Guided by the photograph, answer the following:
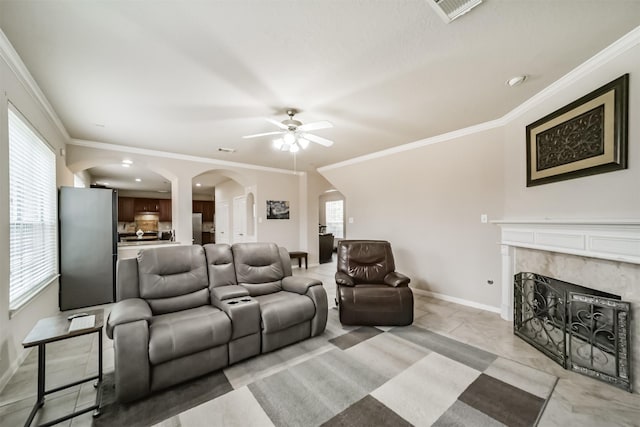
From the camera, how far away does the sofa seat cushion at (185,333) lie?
5.99 feet

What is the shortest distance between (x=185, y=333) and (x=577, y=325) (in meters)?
3.35

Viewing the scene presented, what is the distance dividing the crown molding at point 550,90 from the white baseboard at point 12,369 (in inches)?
202

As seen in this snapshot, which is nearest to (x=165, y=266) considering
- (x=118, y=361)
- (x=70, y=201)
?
(x=118, y=361)

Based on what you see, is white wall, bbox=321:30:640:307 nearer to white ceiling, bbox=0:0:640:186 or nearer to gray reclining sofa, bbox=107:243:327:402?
white ceiling, bbox=0:0:640:186

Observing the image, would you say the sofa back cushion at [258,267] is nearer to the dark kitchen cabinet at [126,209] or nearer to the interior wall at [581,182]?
the interior wall at [581,182]

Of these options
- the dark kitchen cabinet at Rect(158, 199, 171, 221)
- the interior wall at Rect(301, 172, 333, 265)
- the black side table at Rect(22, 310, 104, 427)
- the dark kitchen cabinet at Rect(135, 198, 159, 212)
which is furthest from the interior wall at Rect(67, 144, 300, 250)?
the dark kitchen cabinet at Rect(135, 198, 159, 212)

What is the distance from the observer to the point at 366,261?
3.65 meters

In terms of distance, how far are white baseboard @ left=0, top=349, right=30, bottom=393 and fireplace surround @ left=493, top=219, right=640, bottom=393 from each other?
15.5 feet

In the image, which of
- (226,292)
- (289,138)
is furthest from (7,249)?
(289,138)

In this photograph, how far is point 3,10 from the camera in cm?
157

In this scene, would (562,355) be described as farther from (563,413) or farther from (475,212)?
(475,212)

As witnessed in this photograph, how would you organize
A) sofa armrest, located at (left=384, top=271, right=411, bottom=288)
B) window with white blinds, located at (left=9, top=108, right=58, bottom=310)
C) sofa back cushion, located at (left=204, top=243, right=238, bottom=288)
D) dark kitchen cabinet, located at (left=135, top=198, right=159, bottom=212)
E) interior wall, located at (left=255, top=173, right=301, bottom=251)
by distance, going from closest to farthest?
window with white blinds, located at (left=9, top=108, right=58, bottom=310) < sofa back cushion, located at (left=204, top=243, right=238, bottom=288) < sofa armrest, located at (left=384, top=271, right=411, bottom=288) < interior wall, located at (left=255, top=173, right=301, bottom=251) < dark kitchen cabinet, located at (left=135, top=198, right=159, bottom=212)

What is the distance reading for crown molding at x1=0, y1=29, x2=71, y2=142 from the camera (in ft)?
6.13

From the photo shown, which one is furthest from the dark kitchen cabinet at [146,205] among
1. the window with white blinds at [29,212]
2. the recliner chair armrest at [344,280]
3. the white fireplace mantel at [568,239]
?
the white fireplace mantel at [568,239]
